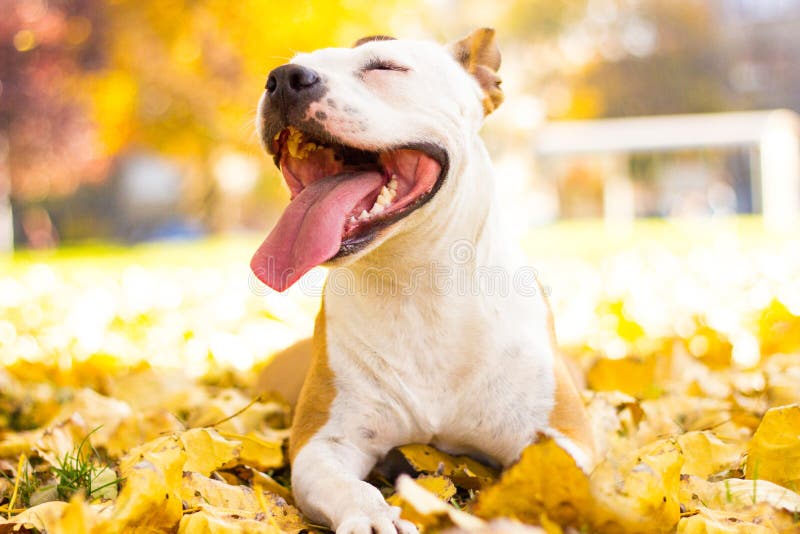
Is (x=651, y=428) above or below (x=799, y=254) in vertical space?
above

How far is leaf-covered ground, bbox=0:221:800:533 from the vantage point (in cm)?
150

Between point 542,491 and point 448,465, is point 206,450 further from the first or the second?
point 542,491

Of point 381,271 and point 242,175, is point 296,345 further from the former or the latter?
point 242,175

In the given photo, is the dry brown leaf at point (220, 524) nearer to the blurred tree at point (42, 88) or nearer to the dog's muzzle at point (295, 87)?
the dog's muzzle at point (295, 87)

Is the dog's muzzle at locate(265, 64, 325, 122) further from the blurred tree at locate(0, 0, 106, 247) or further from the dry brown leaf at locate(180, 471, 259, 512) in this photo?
the blurred tree at locate(0, 0, 106, 247)

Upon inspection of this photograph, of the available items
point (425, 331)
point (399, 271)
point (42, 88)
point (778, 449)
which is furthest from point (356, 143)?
point (42, 88)

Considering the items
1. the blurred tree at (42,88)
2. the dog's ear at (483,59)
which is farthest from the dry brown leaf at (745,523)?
the blurred tree at (42,88)

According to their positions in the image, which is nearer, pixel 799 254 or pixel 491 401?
pixel 491 401

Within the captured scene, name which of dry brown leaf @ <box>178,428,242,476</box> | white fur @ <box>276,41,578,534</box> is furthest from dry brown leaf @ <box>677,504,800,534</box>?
dry brown leaf @ <box>178,428,242,476</box>

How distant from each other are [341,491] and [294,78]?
0.98 meters

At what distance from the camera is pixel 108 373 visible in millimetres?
3756

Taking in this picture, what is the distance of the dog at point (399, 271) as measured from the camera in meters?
2.17

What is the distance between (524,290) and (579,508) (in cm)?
118

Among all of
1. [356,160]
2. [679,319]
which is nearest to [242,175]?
[679,319]
